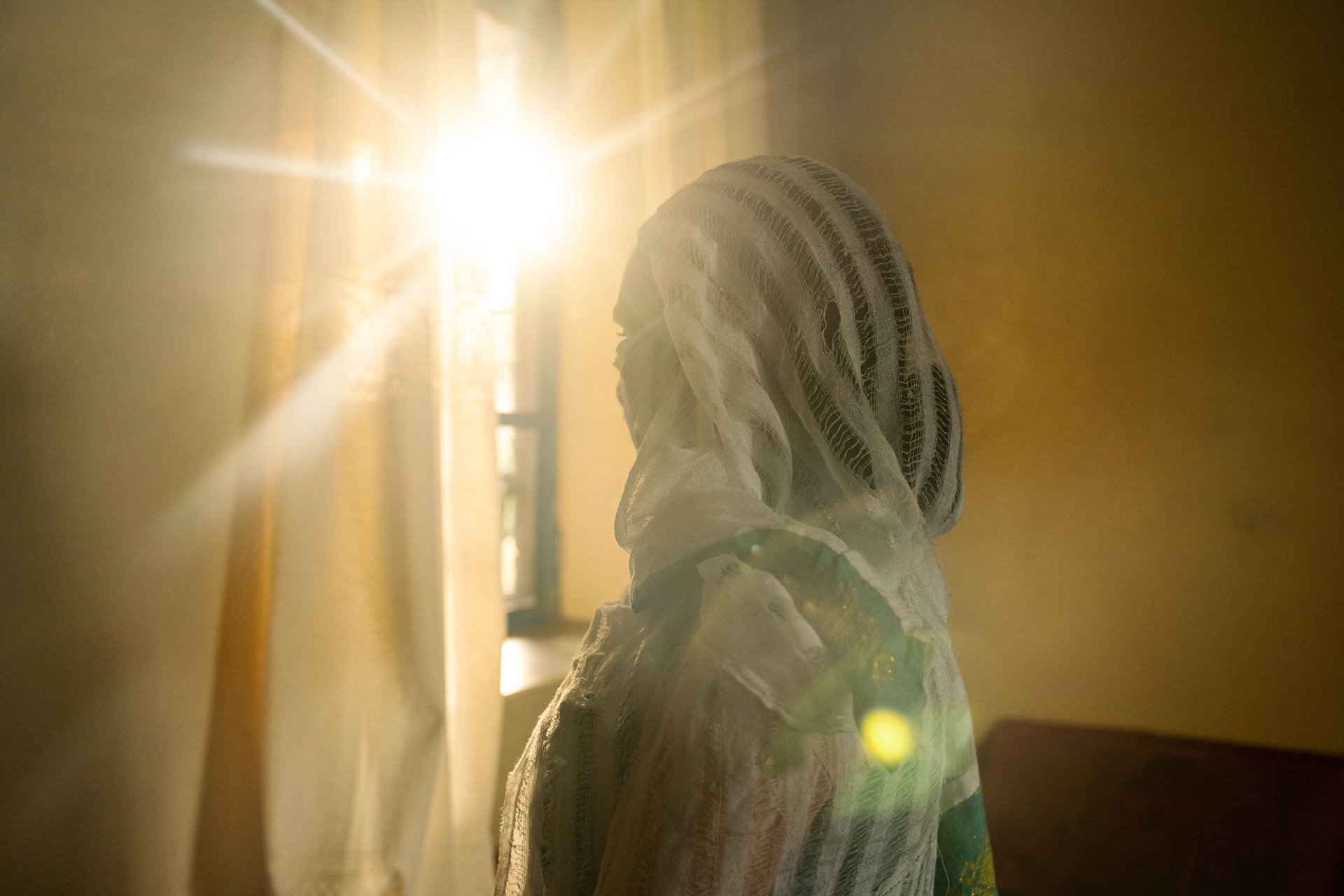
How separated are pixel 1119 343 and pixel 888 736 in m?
1.61

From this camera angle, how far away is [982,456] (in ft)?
6.38

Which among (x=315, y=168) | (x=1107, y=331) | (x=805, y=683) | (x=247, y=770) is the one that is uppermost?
(x=315, y=168)

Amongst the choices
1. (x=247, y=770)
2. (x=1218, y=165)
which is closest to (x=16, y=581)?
(x=247, y=770)

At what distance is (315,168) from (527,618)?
1139 mm

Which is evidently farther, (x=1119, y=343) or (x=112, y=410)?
(x=1119, y=343)

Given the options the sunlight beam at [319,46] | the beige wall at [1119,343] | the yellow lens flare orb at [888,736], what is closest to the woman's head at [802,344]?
the yellow lens flare orb at [888,736]

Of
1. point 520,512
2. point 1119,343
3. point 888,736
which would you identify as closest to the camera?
point 888,736

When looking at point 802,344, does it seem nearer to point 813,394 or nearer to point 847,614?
point 813,394

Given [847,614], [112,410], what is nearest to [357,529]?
[112,410]

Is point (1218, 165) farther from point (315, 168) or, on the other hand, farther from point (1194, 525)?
point (315, 168)

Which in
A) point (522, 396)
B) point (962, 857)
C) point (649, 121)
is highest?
point (649, 121)

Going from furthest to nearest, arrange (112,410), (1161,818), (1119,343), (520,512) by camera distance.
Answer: (520,512) < (1119,343) < (1161,818) < (112,410)

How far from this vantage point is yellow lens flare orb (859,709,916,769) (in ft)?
1.53

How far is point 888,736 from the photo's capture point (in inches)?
19.6
